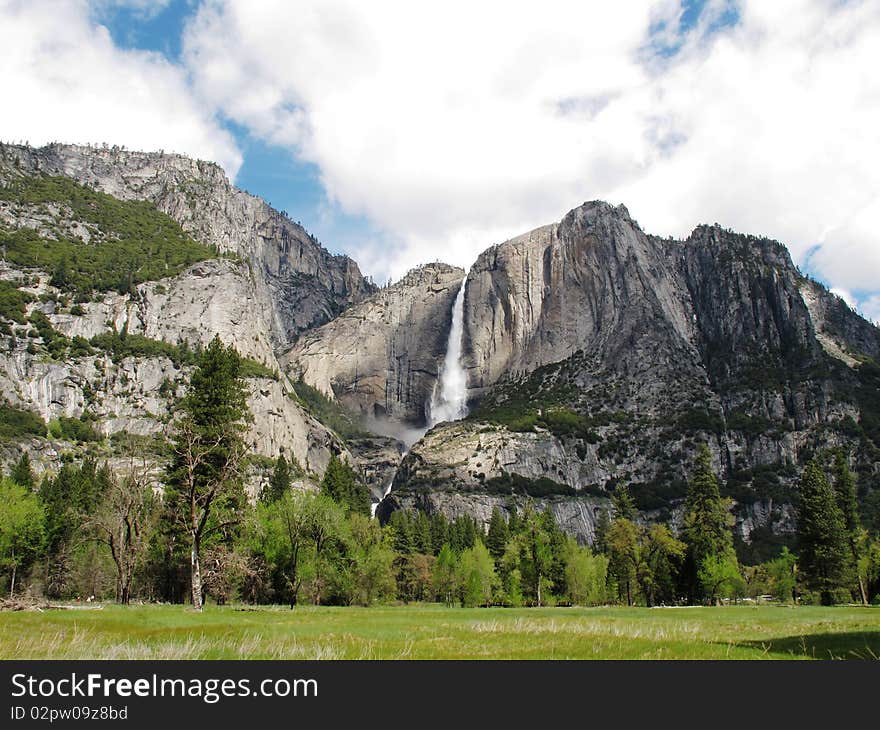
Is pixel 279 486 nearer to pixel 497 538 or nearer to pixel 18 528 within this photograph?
pixel 18 528

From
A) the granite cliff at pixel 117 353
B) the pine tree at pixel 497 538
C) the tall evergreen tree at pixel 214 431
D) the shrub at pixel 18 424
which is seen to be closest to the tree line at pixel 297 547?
the tall evergreen tree at pixel 214 431

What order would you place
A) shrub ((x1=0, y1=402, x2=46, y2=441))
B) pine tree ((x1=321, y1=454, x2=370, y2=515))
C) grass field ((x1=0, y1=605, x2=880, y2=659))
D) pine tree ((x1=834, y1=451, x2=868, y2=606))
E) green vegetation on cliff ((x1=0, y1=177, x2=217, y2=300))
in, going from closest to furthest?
grass field ((x1=0, y1=605, x2=880, y2=659)), pine tree ((x1=834, y1=451, x2=868, y2=606)), pine tree ((x1=321, y1=454, x2=370, y2=515)), shrub ((x1=0, y1=402, x2=46, y2=441)), green vegetation on cliff ((x1=0, y1=177, x2=217, y2=300))

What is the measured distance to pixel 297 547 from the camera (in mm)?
54531

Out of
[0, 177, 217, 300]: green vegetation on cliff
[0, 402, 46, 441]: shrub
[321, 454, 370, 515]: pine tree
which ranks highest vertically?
[0, 177, 217, 300]: green vegetation on cliff

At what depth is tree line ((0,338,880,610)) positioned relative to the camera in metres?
47.6

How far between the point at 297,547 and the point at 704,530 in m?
40.0

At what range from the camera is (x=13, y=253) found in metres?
166

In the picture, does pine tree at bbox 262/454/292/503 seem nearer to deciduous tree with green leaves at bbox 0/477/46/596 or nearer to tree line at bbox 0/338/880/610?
tree line at bbox 0/338/880/610

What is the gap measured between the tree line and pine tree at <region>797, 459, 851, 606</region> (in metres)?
0.15

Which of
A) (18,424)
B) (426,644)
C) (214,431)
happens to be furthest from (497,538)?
(426,644)

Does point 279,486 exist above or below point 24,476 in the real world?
below

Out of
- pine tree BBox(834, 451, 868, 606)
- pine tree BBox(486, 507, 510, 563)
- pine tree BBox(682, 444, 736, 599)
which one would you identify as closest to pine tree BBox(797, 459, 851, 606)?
pine tree BBox(834, 451, 868, 606)

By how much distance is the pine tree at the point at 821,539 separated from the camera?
69.9 meters
